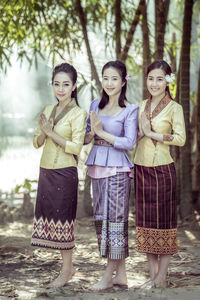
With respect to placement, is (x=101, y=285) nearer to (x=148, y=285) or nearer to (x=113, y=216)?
(x=148, y=285)

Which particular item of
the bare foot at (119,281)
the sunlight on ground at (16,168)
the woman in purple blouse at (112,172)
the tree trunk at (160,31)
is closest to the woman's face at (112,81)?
the woman in purple blouse at (112,172)

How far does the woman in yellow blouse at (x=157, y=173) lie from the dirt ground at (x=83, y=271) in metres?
0.24

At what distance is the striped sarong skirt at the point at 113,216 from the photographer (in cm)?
345

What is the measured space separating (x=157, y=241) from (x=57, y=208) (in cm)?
74

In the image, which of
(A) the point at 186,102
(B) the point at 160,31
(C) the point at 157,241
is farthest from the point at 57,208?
(A) the point at 186,102

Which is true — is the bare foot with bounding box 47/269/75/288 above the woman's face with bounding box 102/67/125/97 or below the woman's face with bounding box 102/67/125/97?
below

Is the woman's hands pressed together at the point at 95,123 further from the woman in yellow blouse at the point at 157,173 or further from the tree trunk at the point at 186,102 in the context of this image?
the tree trunk at the point at 186,102

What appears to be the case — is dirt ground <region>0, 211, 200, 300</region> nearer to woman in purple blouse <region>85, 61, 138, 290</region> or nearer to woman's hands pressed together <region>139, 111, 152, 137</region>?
woman in purple blouse <region>85, 61, 138, 290</region>

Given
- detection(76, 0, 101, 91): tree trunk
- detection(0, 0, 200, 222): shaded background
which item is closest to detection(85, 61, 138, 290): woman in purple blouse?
detection(0, 0, 200, 222): shaded background

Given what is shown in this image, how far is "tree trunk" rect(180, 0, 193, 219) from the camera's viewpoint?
602cm

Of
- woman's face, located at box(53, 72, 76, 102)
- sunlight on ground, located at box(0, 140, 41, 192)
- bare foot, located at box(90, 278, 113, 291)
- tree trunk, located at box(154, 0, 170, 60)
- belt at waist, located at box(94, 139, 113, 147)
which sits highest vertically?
tree trunk, located at box(154, 0, 170, 60)

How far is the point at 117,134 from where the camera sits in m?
3.49

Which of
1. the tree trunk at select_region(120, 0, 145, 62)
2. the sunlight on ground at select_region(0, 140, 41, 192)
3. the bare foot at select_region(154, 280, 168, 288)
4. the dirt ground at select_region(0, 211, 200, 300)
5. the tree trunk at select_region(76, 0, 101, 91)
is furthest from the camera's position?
the sunlight on ground at select_region(0, 140, 41, 192)

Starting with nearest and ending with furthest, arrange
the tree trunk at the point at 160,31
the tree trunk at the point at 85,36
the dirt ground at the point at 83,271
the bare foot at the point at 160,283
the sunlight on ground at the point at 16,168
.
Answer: the dirt ground at the point at 83,271, the bare foot at the point at 160,283, the tree trunk at the point at 160,31, the tree trunk at the point at 85,36, the sunlight on ground at the point at 16,168
